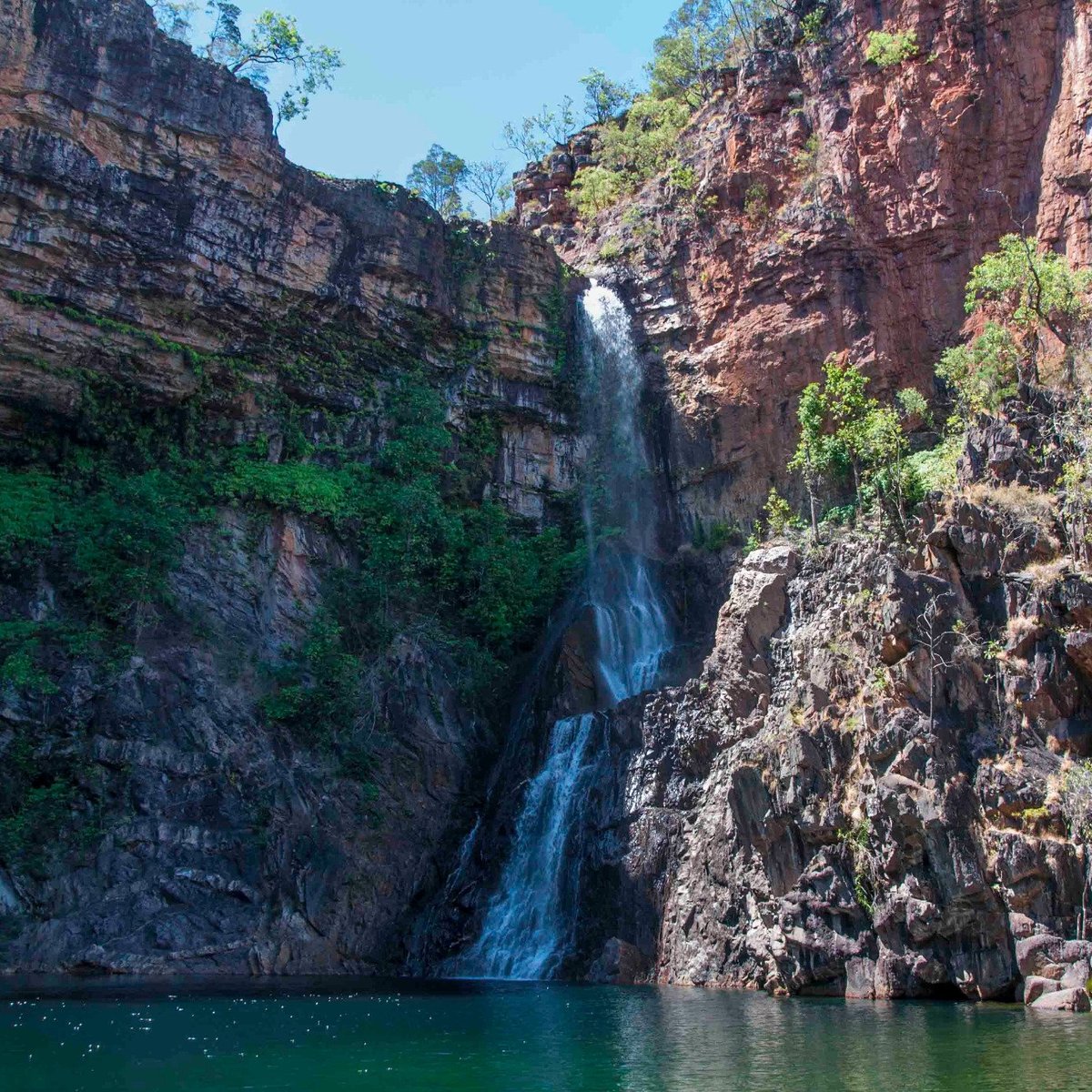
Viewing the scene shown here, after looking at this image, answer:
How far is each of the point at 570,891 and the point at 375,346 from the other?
18.3m

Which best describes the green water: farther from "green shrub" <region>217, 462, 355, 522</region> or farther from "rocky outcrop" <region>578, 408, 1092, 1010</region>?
"green shrub" <region>217, 462, 355, 522</region>

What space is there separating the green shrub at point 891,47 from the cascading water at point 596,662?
11.0m

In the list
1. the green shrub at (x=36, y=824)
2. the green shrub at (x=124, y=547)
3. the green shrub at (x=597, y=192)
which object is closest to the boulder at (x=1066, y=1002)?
the green shrub at (x=36, y=824)

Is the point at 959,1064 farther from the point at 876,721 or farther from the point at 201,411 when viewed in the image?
the point at 201,411

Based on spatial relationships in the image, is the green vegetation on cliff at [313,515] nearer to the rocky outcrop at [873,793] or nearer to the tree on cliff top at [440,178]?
the rocky outcrop at [873,793]

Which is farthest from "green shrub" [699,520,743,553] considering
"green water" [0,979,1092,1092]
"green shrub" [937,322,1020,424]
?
"green water" [0,979,1092,1092]

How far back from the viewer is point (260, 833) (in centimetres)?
2591

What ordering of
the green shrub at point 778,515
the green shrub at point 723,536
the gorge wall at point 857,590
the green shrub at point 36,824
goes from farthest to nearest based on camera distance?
the green shrub at point 723,536, the green shrub at point 778,515, the green shrub at point 36,824, the gorge wall at point 857,590

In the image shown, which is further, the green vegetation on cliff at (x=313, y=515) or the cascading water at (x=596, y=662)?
the green vegetation on cliff at (x=313, y=515)

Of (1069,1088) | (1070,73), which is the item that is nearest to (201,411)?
(1070,73)

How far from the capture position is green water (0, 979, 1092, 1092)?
38.4ft

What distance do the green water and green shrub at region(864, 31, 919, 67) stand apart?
26.4 meters

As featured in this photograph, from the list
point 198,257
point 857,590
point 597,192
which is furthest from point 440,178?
point 857,590

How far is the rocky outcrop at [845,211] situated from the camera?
30406 millimetres
